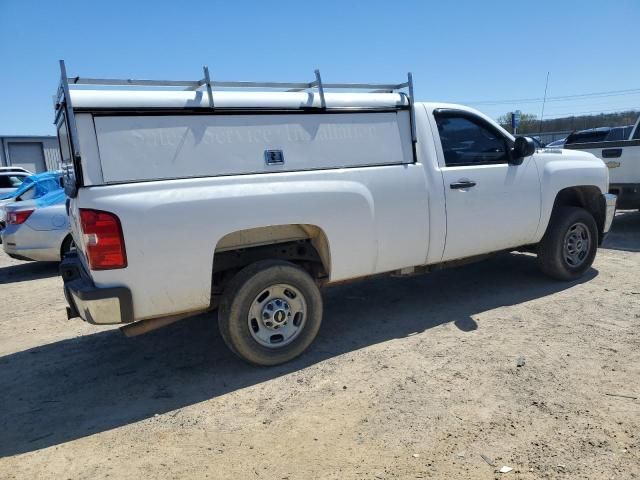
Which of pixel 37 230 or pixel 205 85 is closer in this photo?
pixel 205 85

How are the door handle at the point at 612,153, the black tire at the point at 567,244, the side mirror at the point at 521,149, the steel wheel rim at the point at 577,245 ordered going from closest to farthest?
the side mirror at the point at 521,149 → the black tire at the point at 567,244 → the steel wheel rim at the point at 577,245 → the door handle at the point at 612,153

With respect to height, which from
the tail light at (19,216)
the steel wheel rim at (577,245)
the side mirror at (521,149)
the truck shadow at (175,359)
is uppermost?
the side mirror at (521,149)

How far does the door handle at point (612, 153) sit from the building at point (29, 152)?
2972 cm

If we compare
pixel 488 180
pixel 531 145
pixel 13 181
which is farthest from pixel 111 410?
pixel 13 181

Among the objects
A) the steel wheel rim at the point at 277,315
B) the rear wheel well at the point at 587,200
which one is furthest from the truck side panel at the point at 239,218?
the rear wheel well at the point at 587,200

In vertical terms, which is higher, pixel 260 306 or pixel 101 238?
pixel 101 238

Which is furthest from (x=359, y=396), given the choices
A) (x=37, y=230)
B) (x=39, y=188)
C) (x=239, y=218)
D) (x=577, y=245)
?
(x=39, y=188)

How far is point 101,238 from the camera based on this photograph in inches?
132

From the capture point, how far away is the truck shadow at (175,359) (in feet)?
11.7

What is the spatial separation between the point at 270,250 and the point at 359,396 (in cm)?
142

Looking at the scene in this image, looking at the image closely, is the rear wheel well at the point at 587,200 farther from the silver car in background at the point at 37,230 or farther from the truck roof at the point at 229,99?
the silver car in background at the point at 37,230

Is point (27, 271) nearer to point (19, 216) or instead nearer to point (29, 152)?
point (19, 216)

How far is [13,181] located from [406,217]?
13.2 meters

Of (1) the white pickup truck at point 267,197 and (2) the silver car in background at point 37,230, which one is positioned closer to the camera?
(1) the white pickup truck at point 267,197
